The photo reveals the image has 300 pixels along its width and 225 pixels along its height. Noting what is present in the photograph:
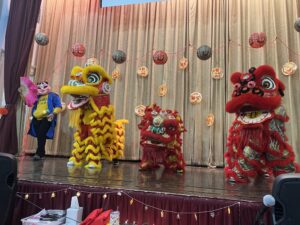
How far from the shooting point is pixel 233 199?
1.67 metres

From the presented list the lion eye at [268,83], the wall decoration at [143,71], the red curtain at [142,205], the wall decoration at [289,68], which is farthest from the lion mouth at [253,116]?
the wall decoration at [143,71]

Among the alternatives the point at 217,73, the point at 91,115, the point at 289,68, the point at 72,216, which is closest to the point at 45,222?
the point at 72,216

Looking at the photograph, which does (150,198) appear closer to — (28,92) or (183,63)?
(183,63)

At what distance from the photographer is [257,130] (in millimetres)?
2289

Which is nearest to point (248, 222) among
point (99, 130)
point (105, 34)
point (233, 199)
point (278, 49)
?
point (233, 199)

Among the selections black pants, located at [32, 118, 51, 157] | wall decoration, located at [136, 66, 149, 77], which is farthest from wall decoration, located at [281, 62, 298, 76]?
black pants, located at [32, 118, 51, 157]

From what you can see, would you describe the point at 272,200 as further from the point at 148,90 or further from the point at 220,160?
the point at 148,90

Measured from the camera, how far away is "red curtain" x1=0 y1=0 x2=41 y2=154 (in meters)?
4.15

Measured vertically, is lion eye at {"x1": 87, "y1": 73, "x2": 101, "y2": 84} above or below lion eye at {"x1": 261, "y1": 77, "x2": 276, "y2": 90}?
above

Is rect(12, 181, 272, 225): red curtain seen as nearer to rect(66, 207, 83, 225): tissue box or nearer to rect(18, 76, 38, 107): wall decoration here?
rect(66, 207, 83, 225): tissue box

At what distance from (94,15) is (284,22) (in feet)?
9.83

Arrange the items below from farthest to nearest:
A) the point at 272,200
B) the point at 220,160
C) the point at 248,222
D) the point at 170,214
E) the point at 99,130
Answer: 1. the point at 220,160
2. the point at 99,130
3. the point at 170,214
4. the point at 248,222
5. the point at 272,200

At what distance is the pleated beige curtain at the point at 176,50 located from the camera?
3.85 m

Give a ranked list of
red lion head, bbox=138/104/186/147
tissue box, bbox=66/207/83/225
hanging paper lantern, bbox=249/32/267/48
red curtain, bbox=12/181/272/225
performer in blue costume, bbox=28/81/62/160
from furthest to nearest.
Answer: performer in blue costume, bbox=28/81/62/160 → hanging paper lantern, bbox=249/32/267/48 → red lion head, bbox=138/104/186/147 → tissue box, bbox=66/207/83/225 → red curtain, bbox=12/181/272/225
